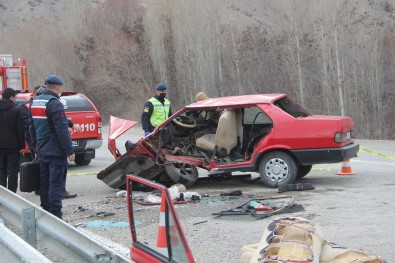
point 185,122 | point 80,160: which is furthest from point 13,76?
point 185,122

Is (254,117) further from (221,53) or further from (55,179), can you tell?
(221,53)

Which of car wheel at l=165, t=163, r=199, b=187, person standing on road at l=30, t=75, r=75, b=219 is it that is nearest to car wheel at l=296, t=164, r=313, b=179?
car wheel at l=165, t=163, r=199, b=187

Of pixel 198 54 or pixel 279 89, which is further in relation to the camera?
pixel 198 54

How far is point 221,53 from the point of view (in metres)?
32.2

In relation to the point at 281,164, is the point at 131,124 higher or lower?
higher

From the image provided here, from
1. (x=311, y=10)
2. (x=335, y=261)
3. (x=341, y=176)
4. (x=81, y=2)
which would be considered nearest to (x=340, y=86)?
(x=311, y=10)

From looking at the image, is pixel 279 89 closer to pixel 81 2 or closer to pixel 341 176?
pixel 341 176

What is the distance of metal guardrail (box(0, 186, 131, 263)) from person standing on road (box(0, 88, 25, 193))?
2.78m

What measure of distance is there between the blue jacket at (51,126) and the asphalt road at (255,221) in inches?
42.5

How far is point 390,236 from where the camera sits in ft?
20.5

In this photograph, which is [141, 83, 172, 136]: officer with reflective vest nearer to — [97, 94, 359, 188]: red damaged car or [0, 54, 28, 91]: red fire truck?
[97, 94, 359, 188]: red damaged car

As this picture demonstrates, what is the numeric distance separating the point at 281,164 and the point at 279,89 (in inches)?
790

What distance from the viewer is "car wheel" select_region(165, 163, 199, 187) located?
979cm

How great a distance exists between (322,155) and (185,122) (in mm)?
2480
